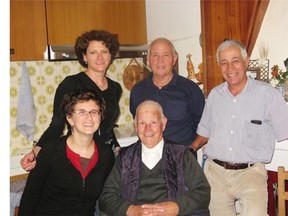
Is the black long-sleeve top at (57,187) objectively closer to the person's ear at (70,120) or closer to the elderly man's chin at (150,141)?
the person's ear at (70,120)

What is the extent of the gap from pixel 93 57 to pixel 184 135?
2.65ft

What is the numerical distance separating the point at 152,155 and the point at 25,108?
158cm

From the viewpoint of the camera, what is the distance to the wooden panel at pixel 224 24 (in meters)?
2.68

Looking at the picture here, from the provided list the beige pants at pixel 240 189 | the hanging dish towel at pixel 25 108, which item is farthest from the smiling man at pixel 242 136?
the hanging dish towel at pixel 25 108

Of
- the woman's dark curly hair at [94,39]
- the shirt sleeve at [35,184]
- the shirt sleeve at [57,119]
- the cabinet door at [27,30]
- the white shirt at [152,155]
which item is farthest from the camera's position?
the cabinet door at [27,30]

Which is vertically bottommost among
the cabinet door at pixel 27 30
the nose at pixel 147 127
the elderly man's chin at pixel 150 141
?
the elderly man's chin at pixel 150 141

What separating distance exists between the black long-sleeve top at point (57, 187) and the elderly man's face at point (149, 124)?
0.29 metres

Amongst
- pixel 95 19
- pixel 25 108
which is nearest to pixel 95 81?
pixel 25 108

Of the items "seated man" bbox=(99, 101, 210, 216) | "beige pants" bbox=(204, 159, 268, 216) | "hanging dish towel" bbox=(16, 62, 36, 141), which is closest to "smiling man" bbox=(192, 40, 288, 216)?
"beige pants" bbox=(204, 159, 268, 216)

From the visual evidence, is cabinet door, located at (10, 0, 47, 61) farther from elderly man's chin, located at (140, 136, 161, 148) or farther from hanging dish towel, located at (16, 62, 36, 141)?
elderly man's chin, located at (140, 136, 161, 148)

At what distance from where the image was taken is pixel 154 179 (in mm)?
1718

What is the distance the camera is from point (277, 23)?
2.58m

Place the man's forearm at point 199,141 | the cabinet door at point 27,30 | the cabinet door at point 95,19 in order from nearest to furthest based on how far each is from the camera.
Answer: the man's forearm at point 199,141 → the cabinet door at point 27,30 → the cabinet door at point 95,19
